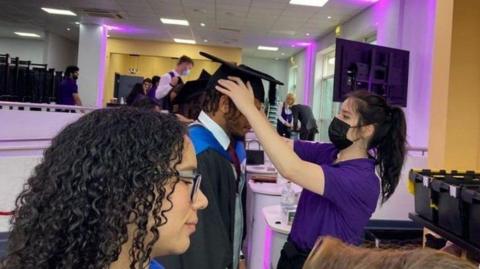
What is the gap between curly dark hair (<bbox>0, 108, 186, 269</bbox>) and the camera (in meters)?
0.66

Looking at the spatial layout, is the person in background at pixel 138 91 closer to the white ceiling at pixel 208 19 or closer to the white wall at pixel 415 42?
the white ceiling at pixel 208 19

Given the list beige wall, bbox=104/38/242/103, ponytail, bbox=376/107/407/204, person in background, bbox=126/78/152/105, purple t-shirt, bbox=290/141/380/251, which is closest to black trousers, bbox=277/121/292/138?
person in background, bbox=126/78/152/105

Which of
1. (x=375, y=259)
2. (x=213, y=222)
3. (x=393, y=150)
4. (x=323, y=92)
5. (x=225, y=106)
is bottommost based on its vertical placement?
(x=213, y=222)

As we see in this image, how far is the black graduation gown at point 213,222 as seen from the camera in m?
1.21

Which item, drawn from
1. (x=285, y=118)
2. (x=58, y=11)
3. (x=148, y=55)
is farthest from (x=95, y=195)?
(x=148, y=55)

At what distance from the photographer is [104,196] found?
0.68 meters

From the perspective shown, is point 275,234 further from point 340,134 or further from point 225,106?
point 225,106

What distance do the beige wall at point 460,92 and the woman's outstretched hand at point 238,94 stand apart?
6.70 feet

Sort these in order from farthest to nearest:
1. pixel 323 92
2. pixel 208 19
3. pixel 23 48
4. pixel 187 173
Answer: pixel 23 48 < pixel 323 92 < pixel 208 19 < pixel 187 173

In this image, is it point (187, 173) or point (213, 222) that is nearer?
point (187, 173)

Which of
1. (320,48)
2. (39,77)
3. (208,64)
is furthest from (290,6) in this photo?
(208,64)

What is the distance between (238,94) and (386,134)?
60 centimetres

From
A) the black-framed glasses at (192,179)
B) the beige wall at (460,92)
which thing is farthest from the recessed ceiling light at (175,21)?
the black-framed glasses at (192,179)

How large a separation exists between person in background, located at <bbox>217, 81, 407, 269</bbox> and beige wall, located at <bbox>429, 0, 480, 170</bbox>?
1.51m
